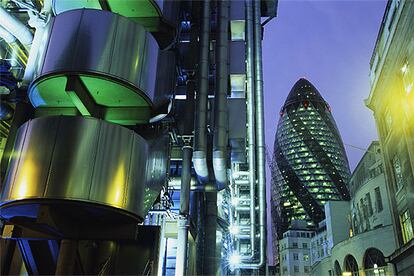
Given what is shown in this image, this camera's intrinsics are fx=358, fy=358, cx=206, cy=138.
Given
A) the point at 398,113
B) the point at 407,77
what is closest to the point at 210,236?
the point at 407,77

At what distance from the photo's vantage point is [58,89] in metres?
10.7

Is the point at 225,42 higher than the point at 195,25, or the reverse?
the point at 195,25

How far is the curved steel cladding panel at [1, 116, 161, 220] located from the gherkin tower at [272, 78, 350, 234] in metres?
151

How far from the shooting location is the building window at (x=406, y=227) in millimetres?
25659

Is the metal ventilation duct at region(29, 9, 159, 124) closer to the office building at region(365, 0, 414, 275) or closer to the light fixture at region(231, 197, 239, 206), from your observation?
the office building at region(365, 0, 414, 275)

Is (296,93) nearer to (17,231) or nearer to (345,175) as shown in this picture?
(345,175)

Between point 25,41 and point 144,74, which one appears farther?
point 25,41

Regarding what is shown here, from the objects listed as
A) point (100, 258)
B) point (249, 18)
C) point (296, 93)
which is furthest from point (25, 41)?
point (296, 93)

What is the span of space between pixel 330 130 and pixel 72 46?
164 m

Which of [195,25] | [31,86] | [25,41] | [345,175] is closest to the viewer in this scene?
[31,86]

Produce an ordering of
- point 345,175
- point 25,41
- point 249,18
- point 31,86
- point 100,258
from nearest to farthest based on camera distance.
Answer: point 31,86 < point 100,258 < point 25,41 < point 249,18 < point 345,175

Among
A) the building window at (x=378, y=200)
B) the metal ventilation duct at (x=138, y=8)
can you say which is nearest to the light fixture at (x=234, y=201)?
the metal ventilation duct at (x=138, y=8)

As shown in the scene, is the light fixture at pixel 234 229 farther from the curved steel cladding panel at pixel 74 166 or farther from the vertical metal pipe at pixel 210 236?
the curved steel cladding panel at pixel 74 166

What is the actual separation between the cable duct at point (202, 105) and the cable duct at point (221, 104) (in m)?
0.72
